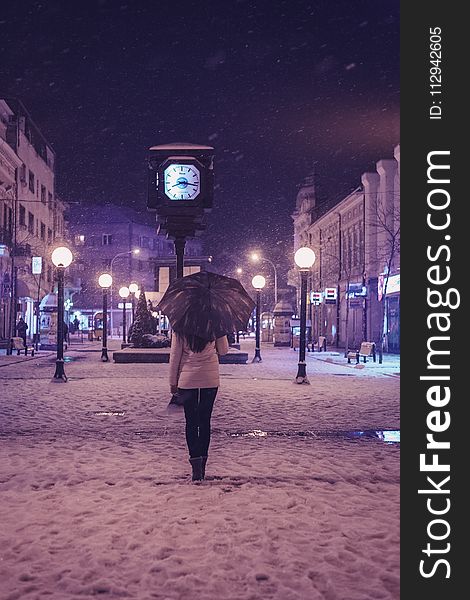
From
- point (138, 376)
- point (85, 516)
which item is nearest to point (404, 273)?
point (85, 516)

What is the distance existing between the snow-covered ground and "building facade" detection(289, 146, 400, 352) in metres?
21.5

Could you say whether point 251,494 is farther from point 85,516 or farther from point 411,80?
point 411,80

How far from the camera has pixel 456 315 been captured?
13.3 feet

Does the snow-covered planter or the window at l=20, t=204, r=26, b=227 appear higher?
the window at l=20, t=204, r=26, b=227

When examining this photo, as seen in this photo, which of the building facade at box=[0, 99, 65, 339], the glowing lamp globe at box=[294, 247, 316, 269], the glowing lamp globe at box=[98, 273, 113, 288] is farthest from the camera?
the building facade at box=[0, 99, 65, 339]

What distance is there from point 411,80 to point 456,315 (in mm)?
1482

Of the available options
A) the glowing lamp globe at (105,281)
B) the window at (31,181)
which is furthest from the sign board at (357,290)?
the window at (31,181)

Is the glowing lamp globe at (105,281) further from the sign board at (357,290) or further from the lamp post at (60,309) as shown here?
the sign board at (357,290)

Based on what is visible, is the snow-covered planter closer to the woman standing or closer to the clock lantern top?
the clock lantern top

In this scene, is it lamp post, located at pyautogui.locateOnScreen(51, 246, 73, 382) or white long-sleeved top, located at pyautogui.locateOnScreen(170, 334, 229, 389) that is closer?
white long-sleeved top, located at pyautogui.locateOnScreen(170, 334, 229, 389)

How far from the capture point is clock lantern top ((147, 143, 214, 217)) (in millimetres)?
13328

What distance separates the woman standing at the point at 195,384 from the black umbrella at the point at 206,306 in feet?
0.38

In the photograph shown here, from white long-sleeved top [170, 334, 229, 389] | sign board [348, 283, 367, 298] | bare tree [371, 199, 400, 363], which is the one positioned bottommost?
white long-sleeved top [170, 334, 229, 389]

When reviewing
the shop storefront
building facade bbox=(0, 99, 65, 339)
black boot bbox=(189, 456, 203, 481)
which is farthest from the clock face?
building facade bbox=(0, 99, 65, 339)
